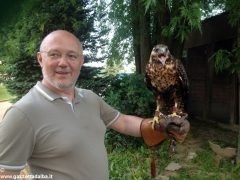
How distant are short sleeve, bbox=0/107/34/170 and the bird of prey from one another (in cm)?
85

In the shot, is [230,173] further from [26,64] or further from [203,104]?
[26,64]

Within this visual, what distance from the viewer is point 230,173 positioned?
15.1 ft

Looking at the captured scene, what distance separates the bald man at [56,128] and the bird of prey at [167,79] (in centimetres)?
38

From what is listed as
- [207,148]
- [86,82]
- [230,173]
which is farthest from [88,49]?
[230,173]

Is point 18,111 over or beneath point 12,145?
over

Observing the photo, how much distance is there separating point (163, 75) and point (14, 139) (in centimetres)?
102

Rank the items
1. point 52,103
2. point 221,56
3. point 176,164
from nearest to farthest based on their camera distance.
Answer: point 52,103, point 221,56, point 176,164

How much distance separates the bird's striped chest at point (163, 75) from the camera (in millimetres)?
2072

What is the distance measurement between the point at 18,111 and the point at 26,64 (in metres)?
5.52

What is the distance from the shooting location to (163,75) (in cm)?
209

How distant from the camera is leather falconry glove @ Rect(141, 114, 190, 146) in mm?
1739

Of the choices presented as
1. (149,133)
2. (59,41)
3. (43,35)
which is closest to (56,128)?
(59,41)

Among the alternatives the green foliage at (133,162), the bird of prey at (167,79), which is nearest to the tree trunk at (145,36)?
the green foliage at (133,162)

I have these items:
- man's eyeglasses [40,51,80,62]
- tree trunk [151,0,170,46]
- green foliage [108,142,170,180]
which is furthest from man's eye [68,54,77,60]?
green foliage [108,142,170,180]
